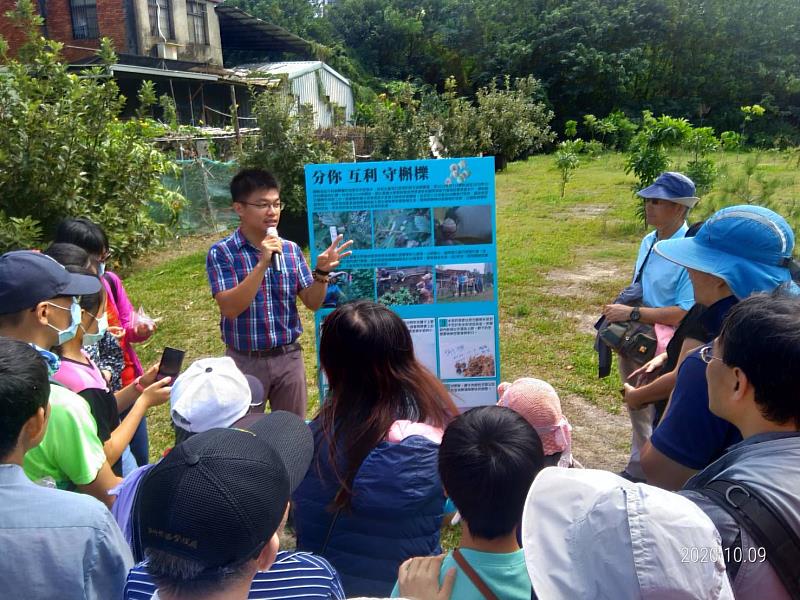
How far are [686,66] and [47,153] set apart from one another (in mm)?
32204

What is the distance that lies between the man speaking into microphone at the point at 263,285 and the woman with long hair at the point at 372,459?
126 centimetres

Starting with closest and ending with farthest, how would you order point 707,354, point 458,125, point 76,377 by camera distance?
point 707,354 < point 76,377 < point 458,125

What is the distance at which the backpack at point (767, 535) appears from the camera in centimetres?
117

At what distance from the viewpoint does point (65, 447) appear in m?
1.92

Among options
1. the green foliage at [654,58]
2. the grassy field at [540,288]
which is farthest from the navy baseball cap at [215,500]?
the green foliage at [654,58]

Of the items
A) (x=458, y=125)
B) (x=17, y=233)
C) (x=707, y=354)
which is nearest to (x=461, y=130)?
(x=458, y=125)

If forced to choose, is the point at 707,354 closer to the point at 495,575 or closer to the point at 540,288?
the point at 495,575

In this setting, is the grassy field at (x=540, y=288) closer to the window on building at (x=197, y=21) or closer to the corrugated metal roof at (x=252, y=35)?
the window on building at (x=197, y=21)

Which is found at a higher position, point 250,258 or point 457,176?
point 457,176

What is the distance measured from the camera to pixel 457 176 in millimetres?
3357

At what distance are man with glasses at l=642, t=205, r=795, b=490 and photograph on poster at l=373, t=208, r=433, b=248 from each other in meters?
1.35

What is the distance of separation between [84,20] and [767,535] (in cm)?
2699

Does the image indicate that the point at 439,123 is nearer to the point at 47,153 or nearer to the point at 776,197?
the point at 776,197

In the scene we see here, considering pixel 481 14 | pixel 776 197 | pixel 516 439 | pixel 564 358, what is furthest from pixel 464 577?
pixel 481 14
